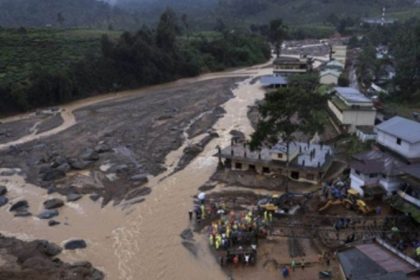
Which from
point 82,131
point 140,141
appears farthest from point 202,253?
point 82,131

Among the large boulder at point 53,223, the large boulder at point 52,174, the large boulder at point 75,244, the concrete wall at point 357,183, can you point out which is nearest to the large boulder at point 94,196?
the large boulder at point 53,223

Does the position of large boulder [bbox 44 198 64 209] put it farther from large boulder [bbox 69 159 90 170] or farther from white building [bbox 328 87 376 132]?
white building [bbox 328 87 376 132]

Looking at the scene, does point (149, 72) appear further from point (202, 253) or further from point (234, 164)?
point (202, 253)

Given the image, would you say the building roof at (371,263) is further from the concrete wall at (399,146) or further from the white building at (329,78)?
the white building at (329,78)

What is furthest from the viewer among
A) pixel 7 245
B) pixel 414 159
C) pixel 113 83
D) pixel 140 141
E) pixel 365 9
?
pixel 365 9

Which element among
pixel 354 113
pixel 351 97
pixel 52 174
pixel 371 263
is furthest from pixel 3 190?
pixel 351 97
